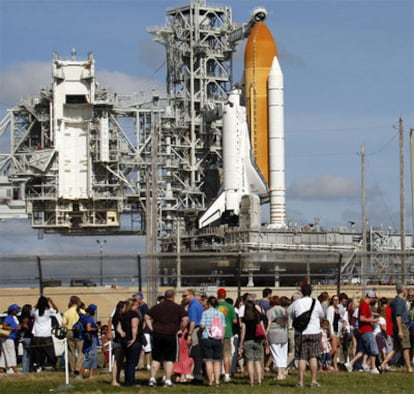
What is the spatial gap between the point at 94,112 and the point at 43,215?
754 centimetres

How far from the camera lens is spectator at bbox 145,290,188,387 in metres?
20.8

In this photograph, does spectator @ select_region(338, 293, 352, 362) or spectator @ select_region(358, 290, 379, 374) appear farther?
spectator @ select_region(338, 293, 352, 362)

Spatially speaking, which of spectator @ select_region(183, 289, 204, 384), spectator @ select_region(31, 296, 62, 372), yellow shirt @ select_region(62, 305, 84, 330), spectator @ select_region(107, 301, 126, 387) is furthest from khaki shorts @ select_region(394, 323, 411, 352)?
spectator @ select_region(31, 296, 62, 372)

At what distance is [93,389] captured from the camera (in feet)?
67.9

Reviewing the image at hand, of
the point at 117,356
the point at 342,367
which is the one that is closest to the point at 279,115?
the point at 342,367

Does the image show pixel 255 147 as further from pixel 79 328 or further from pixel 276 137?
pixel 79 328

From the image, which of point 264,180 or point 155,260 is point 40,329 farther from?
point 264,180

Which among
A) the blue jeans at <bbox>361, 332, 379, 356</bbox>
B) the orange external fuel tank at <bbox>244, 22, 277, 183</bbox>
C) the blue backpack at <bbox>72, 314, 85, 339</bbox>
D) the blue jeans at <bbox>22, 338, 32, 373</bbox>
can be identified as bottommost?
the blue jeans at <bbox>22, 338, 32, 373</bbox>

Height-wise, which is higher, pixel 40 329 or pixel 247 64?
pixel 247 64

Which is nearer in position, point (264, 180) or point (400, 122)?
point (400, 122)

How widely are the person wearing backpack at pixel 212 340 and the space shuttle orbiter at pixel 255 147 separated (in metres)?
49.2

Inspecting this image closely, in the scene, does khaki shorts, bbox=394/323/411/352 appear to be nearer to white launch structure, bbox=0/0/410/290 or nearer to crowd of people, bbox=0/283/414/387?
crowd of people, bbox=0/283/414/387

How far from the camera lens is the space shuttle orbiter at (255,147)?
71562 mm

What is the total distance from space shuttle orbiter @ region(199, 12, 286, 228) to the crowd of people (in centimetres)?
4497
